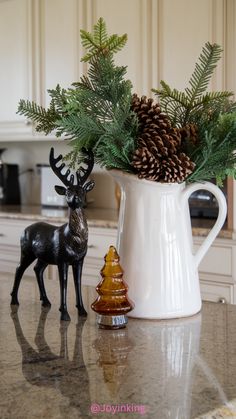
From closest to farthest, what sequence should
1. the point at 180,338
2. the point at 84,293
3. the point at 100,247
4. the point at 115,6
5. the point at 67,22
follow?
the point at 180,338 → the point at 84,293 → the point at 100,247 → the point at 115,6 → the point at 67,22

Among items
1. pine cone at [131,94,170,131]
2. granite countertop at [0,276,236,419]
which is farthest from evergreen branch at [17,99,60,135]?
granite countertop at [0,276,236,419]

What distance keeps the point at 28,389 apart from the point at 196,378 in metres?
0.19

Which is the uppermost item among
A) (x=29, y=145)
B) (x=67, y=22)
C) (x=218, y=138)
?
(x=67, y=22)

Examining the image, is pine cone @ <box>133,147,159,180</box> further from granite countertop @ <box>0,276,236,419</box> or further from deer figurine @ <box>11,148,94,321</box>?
granite countertop @ <box>0,276,236,419</box>

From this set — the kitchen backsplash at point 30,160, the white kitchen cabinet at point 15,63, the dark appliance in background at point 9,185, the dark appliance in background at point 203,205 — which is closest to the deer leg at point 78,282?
the dark appliance in background at point 203,205

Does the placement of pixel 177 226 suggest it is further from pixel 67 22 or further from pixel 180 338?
pixel 67 22

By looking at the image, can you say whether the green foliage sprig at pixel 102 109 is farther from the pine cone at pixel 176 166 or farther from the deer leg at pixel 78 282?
the deer leg at pixel 78 282

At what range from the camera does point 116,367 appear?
0.68m

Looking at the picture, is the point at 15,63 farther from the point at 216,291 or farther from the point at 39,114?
the point at 39,114

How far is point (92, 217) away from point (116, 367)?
2113mm

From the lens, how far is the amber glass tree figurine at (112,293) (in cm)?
82

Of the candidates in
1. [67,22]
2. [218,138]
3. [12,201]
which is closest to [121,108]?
[218,138]

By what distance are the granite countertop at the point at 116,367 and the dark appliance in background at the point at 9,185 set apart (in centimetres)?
271

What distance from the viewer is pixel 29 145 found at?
371 centimetres
